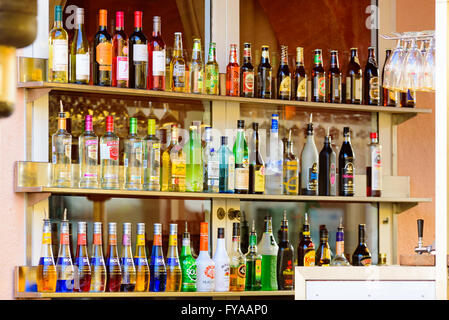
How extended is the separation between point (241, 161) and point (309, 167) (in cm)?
24

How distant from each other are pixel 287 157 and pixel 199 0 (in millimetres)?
573

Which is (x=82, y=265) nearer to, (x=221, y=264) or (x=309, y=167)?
(x=221, y=264)

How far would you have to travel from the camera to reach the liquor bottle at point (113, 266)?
2215 mm

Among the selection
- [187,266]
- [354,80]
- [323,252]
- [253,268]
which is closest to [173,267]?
[187,266]

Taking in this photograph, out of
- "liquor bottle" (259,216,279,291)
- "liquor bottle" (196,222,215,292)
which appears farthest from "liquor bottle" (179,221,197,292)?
"liquor bottle" (259,216,279,291)

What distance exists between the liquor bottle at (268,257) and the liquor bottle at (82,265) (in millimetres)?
551

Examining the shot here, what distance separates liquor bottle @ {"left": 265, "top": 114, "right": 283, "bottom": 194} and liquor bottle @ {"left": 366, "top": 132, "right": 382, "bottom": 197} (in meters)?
0.32

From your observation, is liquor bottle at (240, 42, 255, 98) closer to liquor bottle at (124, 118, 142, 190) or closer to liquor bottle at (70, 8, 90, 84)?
liquor bottle at (124, 118, 142, 190)

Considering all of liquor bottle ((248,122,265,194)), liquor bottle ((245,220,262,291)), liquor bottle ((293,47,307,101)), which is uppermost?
liquor bottle ((293,47,307,101))

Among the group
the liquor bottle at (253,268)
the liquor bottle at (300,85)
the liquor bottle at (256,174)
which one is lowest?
the liquor bottle at (253,268)

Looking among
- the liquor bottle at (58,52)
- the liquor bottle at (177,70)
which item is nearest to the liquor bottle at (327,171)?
the liquor bottle at (177,70)

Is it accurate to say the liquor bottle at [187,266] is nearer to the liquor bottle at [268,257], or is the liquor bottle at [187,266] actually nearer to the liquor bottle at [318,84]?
the liquor bottle at [268,257]

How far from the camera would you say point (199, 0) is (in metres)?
2.45

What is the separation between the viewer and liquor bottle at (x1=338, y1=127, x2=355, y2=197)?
8.22 ft
